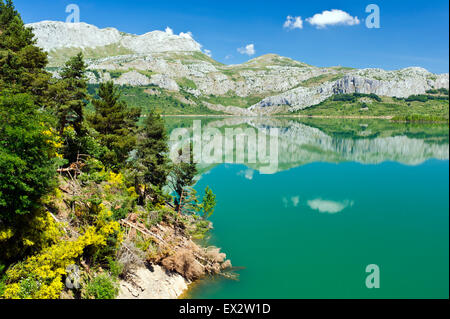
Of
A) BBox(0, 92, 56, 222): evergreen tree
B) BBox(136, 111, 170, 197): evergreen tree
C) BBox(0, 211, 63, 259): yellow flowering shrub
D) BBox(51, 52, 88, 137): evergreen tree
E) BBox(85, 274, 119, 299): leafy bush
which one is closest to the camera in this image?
BBox(0, 92, 56, 222): evergreen tree

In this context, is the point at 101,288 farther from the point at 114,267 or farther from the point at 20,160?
the point at 20,160

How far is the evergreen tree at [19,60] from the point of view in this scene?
27953 millimetres

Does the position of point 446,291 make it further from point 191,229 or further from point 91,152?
point 91,152

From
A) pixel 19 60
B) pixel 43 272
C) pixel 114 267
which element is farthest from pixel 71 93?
pixel 43 272

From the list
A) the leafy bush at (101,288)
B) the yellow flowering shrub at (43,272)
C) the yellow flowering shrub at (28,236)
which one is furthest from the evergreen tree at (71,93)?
the leafy bush at (101,288)

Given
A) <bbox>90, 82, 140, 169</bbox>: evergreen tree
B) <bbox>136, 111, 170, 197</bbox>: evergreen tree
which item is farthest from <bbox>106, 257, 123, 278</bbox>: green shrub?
<bbox>90, 82, 140, 169</bbox>: evergreen tree

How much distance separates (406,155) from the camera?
8888 centimetres

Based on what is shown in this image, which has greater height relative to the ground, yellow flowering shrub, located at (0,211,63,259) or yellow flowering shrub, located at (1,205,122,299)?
yellow flowering shrub, located at (0,211,63,259)

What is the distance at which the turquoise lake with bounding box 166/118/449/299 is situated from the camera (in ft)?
79.9

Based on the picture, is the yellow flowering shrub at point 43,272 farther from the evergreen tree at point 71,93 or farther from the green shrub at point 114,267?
the evergreen tree at point 71,93

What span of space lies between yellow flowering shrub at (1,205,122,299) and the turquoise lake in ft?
33.7

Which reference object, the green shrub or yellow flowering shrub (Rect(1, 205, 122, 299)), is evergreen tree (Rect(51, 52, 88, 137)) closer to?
yellow flowering shrub (Rect(1, 205, 122, 299))

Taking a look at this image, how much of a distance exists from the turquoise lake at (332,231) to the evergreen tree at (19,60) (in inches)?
1018
